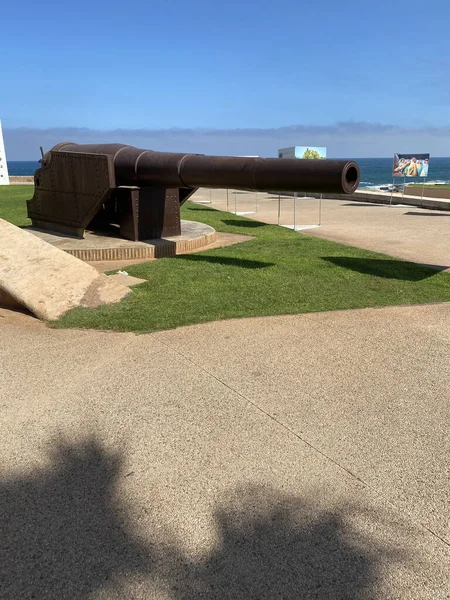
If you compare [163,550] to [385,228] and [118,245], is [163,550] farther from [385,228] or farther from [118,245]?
[385,228]

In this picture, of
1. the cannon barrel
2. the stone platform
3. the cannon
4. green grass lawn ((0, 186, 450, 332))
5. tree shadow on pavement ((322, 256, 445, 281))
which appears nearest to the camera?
green grass lawn ((0, 186, 450, 332))

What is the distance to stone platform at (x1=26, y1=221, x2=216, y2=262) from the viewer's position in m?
9.45

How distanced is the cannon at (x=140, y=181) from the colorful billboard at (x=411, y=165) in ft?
55.2

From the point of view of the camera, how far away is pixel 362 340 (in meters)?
5.27

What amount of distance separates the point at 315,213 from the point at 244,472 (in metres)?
18.0

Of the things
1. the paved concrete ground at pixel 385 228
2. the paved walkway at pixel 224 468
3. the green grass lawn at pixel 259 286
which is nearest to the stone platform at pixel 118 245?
the green grass lawn at pixel 259 286

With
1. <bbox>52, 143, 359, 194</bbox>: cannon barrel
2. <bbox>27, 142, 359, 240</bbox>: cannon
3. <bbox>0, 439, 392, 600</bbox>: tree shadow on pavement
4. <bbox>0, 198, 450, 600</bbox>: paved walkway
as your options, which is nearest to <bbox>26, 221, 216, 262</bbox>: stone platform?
<bbox>27, 142, 359, 240</bbox>: cannon

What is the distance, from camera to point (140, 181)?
9.44 m

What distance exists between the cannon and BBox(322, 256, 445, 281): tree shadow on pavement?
7.68 ft

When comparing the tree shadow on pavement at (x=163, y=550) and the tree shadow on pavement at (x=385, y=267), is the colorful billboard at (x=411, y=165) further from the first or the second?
the tree shadow on pavement at (x=163, y=550)

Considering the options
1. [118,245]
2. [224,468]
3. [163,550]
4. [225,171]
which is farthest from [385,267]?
[163,550]

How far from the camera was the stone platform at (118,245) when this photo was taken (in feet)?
31.0

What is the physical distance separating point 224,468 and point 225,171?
566 cm

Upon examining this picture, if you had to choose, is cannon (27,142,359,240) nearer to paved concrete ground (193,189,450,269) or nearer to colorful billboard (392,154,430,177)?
paved concrete ground (193,189,450,269)
